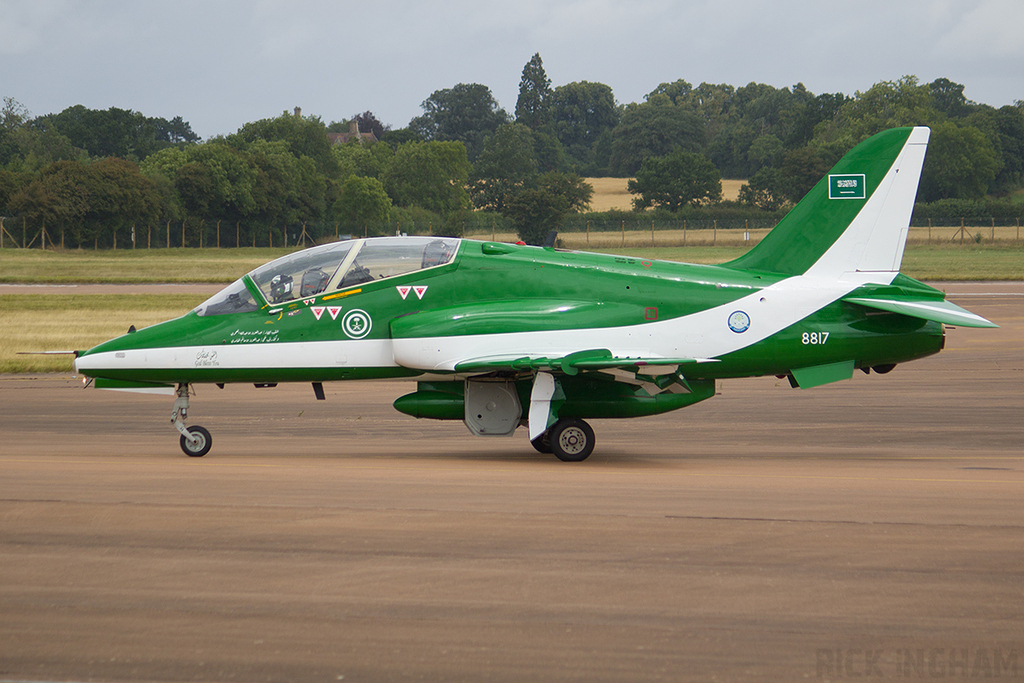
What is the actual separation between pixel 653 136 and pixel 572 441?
169m

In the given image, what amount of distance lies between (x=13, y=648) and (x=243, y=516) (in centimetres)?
294

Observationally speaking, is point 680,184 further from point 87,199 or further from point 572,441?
point 572,441

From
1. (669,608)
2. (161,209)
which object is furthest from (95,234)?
(669,608)

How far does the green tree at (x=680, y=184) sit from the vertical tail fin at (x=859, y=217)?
11074cm

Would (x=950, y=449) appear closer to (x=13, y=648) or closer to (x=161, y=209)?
(x=13, y=648)

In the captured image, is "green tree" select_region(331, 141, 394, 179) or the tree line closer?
the tree line

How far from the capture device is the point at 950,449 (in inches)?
528

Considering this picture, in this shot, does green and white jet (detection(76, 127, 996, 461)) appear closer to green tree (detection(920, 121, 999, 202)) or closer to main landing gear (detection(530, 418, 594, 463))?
main landing gear (detection(530, 418, 594, 463))

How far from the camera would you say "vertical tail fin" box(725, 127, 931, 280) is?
13461mm

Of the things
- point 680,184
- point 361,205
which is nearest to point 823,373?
point 361,205

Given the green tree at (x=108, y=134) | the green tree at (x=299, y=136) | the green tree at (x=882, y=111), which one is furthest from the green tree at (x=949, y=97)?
the green tree at (x=108, y=134)

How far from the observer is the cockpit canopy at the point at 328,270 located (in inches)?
497

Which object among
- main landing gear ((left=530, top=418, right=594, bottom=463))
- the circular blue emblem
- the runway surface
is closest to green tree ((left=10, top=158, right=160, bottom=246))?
the runway surface

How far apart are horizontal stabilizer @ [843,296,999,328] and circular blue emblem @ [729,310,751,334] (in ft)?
4.58
